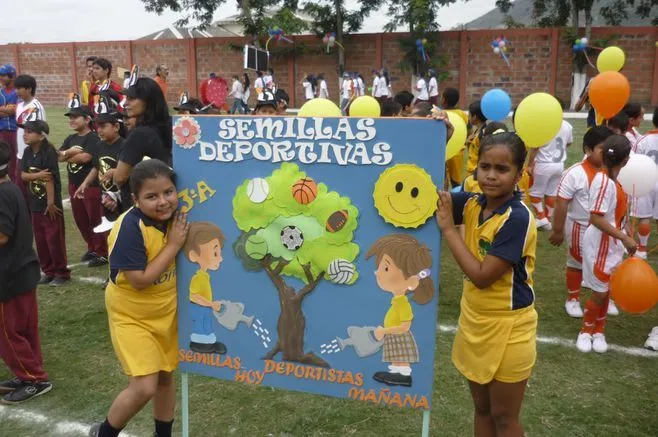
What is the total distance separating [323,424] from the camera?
3.22 m

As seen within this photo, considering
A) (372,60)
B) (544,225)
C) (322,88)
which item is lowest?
(544,225)

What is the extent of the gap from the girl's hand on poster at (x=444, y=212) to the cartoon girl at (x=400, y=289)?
0.13 metres

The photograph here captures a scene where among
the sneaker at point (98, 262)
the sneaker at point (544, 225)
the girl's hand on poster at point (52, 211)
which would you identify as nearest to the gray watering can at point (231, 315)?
the girl's hand on poster at point (52, 211)

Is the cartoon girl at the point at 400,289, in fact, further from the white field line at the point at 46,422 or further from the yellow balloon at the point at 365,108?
the yellow balloon at the point at 365,108

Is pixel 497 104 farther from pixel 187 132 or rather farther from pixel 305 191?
pixel 187 132

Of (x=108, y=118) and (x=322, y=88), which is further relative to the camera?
(x=322, y=88)

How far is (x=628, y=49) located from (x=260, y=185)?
23.5 metres

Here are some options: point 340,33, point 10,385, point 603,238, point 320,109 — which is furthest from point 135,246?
point 340,33

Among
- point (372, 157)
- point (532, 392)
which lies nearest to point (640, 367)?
point (532, 392)

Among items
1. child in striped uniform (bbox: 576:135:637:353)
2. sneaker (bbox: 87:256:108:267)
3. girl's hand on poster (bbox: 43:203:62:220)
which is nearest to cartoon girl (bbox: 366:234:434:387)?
child in striped uniform (bbox: 576:135:637:353)

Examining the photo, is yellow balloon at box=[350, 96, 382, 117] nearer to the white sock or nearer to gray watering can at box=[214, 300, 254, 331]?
gray watering can at box=[214, 300, 254, 331]

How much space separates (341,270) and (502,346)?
74cm

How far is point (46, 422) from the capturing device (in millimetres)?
3283

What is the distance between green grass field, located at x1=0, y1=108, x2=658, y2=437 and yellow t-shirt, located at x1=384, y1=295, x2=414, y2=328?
106 cm
